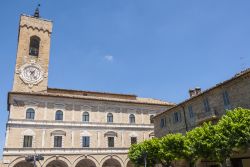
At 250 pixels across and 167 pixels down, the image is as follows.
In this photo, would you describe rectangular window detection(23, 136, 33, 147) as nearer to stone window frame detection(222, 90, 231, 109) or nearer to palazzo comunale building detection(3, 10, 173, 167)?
palazzo comunale building detection(3, 10, 173, 167)

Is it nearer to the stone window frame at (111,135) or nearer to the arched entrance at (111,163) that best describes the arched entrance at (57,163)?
the arched entrance at (111,163)

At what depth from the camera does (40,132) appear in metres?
34.8

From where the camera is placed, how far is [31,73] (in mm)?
39312

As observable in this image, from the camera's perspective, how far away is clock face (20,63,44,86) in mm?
38547

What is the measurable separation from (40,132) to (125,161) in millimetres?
13659

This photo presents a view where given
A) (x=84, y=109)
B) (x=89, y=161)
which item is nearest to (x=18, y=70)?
(x=84, y=109)

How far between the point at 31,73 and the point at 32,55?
3.34 m

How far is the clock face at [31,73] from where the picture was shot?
38.5 m

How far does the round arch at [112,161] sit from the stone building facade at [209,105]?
30.9 feet

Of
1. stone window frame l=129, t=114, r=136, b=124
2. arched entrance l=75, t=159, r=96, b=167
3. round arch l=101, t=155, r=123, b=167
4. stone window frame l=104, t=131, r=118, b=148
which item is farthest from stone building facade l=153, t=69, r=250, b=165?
arched entrance l=75, t=159, r=96, b=167

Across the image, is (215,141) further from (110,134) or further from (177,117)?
(110,134)

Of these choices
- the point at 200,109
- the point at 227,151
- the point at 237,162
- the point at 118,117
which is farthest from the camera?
the point at 118,117

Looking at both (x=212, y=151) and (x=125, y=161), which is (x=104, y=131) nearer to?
(x=125, y=161)

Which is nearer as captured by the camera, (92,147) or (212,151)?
(212,151)
